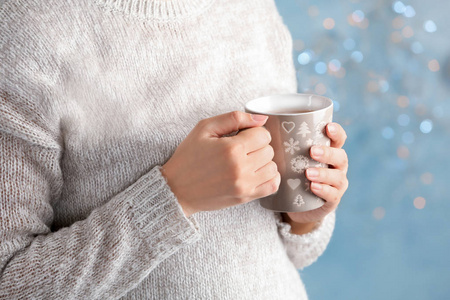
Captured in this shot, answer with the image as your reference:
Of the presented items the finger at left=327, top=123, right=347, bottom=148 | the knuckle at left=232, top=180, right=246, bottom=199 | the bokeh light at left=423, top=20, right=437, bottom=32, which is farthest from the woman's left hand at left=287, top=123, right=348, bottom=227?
the bokeh light at left=423, top=20, right=437, bottom=32

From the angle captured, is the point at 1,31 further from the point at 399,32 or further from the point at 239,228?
the point at 399,32

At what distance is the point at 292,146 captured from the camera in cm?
60

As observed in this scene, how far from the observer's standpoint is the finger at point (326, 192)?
2.06 feet

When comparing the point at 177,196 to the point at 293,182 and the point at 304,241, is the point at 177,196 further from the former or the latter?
the point at 304,241

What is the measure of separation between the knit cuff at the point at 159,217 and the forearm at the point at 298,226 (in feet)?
0.80

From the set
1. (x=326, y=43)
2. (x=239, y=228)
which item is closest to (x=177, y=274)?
(x=239, y=228)

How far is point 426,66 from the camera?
5.10ft

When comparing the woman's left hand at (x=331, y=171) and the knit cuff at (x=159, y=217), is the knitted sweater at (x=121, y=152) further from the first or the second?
the woman's left hand at (x=331, y=171)

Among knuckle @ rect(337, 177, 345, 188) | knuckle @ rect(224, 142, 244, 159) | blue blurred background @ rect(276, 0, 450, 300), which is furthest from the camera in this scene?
blue blurred background @ rect(276, 0, 450, 300)

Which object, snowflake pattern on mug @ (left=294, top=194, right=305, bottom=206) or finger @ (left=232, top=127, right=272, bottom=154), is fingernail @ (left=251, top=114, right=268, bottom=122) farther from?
snowflake pattern on mug @ (left=294, top=194, right=305, bottom=206)

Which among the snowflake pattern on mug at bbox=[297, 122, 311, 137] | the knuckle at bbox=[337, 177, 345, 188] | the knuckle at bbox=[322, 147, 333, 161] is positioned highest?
the snowflake pattern on mug at bbox=[297, 122, 311, 137]

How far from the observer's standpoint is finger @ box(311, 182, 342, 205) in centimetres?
63

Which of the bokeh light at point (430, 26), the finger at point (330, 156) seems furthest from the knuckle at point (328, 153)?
the bokeh light at point (430, 26)

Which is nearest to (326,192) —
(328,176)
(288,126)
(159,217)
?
(328,176)
